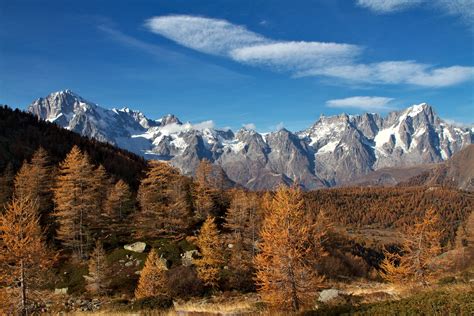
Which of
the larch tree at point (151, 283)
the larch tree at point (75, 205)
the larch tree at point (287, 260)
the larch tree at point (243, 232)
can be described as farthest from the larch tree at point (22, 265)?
the larch tree at point (75, 205)

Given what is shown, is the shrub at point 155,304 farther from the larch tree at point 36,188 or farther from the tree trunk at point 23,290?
the larch tree at point 36,188

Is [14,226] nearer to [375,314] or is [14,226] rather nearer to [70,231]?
[375,314]

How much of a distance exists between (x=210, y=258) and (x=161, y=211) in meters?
20.2

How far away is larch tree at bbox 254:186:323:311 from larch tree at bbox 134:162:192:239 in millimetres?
37621

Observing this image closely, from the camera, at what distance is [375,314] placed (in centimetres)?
1115

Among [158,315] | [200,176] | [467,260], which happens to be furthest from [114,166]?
[158,315]

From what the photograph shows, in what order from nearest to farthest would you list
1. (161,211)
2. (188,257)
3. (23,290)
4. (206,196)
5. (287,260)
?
(23,290) → (287,260) → (188,257) → (161,211) → (206,196)

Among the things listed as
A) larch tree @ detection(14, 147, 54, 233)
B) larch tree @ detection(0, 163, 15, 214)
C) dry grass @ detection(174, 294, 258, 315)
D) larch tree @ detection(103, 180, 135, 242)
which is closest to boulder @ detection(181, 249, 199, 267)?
larch tree @ detection(103, 180, 135, 242)

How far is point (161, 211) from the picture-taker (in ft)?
210

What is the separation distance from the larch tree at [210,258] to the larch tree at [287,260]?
20.6 metres

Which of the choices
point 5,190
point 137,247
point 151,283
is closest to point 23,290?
point 151,283

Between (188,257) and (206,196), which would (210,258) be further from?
(206,196)

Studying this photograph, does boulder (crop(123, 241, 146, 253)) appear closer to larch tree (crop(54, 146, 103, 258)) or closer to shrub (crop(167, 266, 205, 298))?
larch tree (crop(54, 146, 103, 258))

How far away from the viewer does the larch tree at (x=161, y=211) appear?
62281 mm
